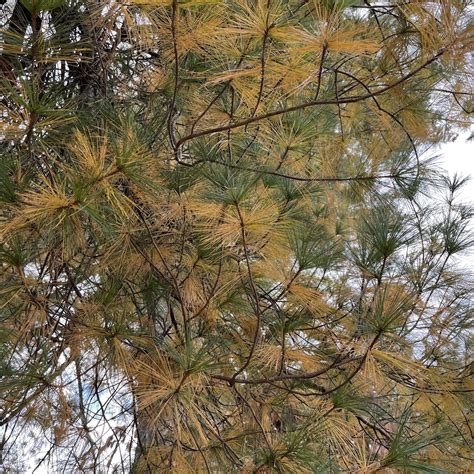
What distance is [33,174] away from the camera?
1.17 metres

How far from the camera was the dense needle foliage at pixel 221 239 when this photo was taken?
40.1 inches

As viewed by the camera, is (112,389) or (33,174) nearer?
(33,174)

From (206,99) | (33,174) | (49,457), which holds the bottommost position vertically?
(49,457)

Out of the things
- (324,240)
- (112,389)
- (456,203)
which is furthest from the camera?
(456,203)

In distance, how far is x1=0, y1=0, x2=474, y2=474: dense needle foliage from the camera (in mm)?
1019

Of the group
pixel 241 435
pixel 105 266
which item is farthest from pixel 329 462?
pixel 105 266

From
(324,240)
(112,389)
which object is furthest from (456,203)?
(112,389)

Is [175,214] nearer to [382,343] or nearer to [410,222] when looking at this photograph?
[382,343]

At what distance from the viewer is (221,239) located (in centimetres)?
129

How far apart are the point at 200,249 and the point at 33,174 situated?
0.34 m

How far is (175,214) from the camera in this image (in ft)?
3.97

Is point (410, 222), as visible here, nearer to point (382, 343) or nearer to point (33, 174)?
point (382, 343)

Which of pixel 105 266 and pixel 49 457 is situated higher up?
pixel 105 266

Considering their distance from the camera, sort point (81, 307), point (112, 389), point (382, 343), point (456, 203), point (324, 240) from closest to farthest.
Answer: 1. point (382, 343)
2. point (81, 307)
3. point (112, 389)
4. point (324, 240)
5. point (456, 203)
